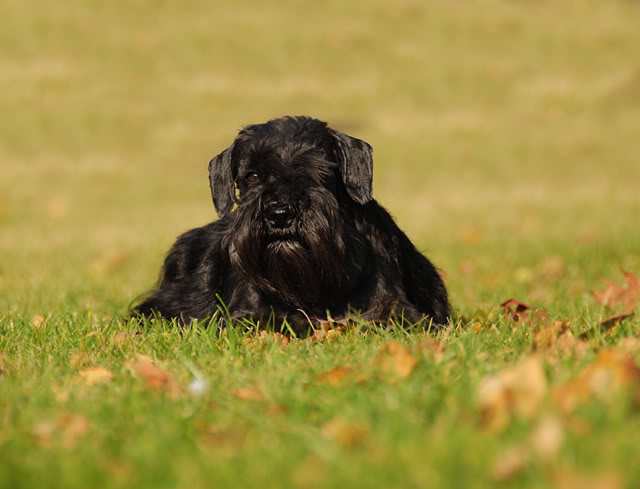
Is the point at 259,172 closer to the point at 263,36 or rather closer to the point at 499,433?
the point at 499,433

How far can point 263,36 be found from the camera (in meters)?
26.5

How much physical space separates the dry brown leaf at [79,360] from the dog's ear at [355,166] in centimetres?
169

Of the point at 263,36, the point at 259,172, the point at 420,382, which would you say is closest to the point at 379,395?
the point at 420,382

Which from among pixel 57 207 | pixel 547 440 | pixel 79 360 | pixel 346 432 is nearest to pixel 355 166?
pixel 79 360

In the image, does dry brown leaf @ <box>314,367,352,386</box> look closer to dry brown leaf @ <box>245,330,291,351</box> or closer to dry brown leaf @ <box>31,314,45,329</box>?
dry brown leaf @ <box>245,330,291,351</box>

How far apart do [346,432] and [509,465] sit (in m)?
0.53

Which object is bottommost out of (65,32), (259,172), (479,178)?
(479,178)

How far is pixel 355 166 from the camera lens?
449 centimetres

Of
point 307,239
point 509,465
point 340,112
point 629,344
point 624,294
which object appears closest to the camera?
point 509,465

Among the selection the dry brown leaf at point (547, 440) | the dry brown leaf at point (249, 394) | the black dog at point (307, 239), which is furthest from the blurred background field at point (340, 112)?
the dry brown leaf at point (547, 440)

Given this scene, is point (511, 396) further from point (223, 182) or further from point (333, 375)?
point (223, 182)

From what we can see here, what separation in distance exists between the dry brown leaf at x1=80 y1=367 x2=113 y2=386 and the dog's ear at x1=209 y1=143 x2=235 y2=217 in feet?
5.04

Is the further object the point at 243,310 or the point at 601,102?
the point at 601,102

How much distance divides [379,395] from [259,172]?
6.24 ft
